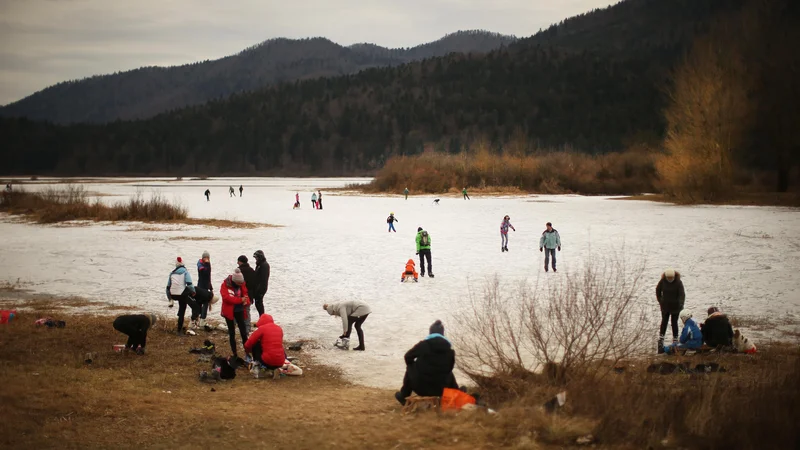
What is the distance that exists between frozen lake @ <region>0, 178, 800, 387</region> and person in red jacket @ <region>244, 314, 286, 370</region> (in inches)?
53.7

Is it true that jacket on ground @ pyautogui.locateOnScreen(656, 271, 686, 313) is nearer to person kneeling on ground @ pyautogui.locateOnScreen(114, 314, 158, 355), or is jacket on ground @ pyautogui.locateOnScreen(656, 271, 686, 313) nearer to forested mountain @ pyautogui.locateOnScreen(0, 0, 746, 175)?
person kneeling on ground @ pyautogui.locateOnScreen(114, 314, 158, 355)

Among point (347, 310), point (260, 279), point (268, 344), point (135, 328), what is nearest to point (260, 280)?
point (260, 279)

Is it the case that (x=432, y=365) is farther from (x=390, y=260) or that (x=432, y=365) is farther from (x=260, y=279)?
(x=390, y=260)

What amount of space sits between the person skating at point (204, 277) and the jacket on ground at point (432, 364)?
6647 mm

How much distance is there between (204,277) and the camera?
13742mm

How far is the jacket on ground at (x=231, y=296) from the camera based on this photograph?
11445mm

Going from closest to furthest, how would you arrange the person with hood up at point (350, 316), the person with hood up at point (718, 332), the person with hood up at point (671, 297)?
the person with hood up at point (718, 332), the person with hood up at point (671, 297), the person with hood up at point (350, 316)

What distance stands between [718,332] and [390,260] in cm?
1285

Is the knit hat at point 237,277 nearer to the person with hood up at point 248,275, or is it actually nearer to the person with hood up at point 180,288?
the person with hood up at point 248,275

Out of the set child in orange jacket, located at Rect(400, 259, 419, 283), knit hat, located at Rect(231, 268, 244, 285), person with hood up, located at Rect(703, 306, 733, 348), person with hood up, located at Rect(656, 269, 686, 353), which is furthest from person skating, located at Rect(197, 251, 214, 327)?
person with hood up, located at Rect(703, 306, 733, 348)

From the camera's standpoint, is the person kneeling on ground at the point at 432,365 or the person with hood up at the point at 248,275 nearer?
the person kneeling on ground at the point at 432,365

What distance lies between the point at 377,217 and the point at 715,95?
89.3 ft

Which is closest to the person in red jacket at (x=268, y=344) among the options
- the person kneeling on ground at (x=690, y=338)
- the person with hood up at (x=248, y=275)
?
the person with hood up at (x=248, y=275)

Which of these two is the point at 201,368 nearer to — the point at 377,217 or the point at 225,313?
the point at 225,313
